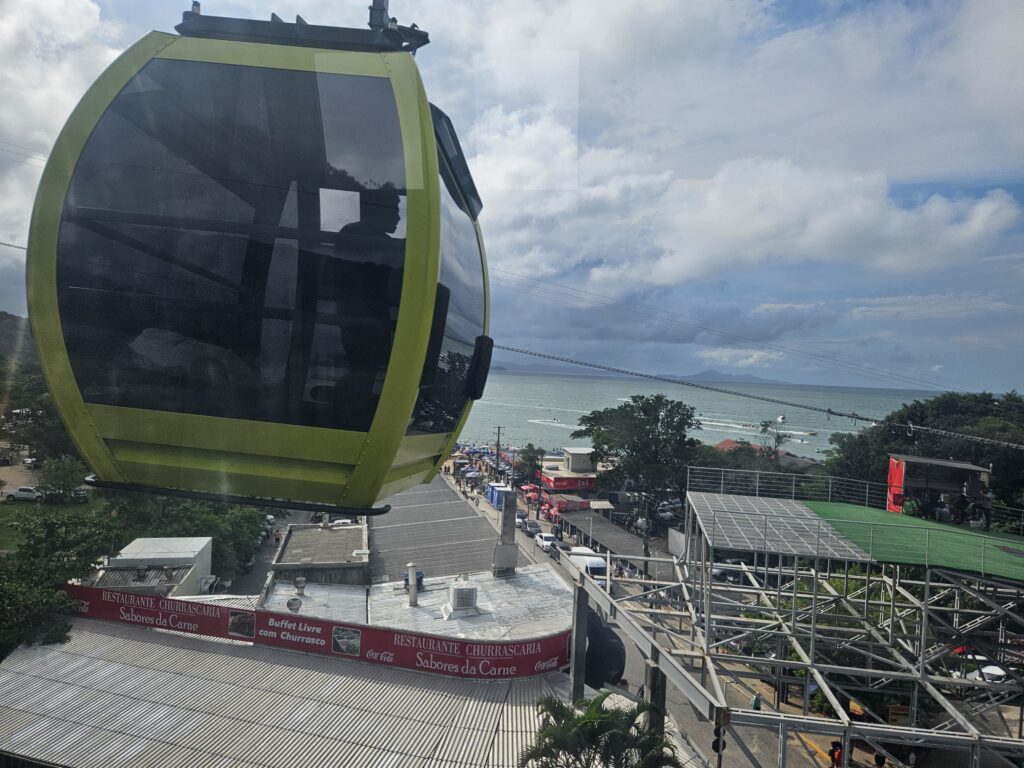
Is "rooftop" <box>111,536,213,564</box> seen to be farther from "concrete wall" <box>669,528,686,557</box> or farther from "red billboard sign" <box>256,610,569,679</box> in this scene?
"concrete wall" <box>669,528,686,557</box>

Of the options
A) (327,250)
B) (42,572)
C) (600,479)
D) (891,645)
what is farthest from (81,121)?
(600,479)

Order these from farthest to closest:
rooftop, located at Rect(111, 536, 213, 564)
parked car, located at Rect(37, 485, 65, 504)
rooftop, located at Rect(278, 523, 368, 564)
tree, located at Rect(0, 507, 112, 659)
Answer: parked car, located at Rect(37, 485, 65, 504) < rooftop, located at Rect(278, 523, 368, 564) < rooftop, located at Rect(111, 536, 213, 564) < tree, located at Rect(0, 507, 112, 659)

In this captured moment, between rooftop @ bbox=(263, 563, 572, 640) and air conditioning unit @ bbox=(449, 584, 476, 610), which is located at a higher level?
air conditioning unit @ bbox=(449, 584, 476, 610)

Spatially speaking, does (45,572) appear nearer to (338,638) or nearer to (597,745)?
(338,638)

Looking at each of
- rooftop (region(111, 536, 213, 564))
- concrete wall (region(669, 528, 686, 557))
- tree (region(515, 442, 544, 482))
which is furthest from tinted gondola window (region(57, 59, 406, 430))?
tree (region(515, 442, 544, 482))

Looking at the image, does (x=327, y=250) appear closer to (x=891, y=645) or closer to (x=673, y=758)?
(x=673, y=758)

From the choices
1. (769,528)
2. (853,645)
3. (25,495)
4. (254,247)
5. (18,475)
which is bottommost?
(18,475)

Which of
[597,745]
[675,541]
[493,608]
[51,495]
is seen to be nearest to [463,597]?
[493,608]

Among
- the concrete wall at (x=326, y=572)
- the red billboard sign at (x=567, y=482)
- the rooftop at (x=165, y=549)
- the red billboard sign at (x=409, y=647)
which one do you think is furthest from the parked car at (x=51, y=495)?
the red billboard sign at (x=567, y=482)
